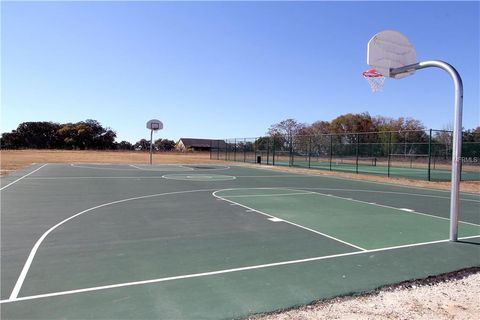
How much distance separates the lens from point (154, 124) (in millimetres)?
39375

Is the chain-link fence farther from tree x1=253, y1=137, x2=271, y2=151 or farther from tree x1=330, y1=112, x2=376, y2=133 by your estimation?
tree x1=330, y1=112, x2=376, y2=133

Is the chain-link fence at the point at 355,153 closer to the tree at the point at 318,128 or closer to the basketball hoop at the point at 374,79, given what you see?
the basketball hoop at the point at 374,79

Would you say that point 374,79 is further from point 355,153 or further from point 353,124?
point 353,124

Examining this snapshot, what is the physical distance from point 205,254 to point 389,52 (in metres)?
5.70

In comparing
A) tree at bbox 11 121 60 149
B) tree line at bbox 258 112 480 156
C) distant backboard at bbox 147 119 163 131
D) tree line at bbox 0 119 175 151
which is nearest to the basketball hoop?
tree line at bbox 258 112 480 156

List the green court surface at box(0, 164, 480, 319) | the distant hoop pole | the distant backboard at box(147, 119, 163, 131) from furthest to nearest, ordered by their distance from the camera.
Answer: the distant backboard at box(147, 119, 163, 131) → the distant hoop pole → the green court surface at box(0, 164, 480, 319)

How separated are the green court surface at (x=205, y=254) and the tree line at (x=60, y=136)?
83429 millimetres

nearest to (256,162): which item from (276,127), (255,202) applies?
(255,202)

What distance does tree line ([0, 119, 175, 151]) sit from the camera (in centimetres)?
8957

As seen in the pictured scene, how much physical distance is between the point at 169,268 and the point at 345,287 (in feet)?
7.46

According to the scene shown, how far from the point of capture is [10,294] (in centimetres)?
432

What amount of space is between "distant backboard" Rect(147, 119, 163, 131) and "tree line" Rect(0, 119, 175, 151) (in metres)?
55.8

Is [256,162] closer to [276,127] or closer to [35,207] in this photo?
[35,207]

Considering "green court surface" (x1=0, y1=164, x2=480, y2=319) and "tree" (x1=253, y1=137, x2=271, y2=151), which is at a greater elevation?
"tree" (x1=253, y1=137, x2=271, y2=151)
